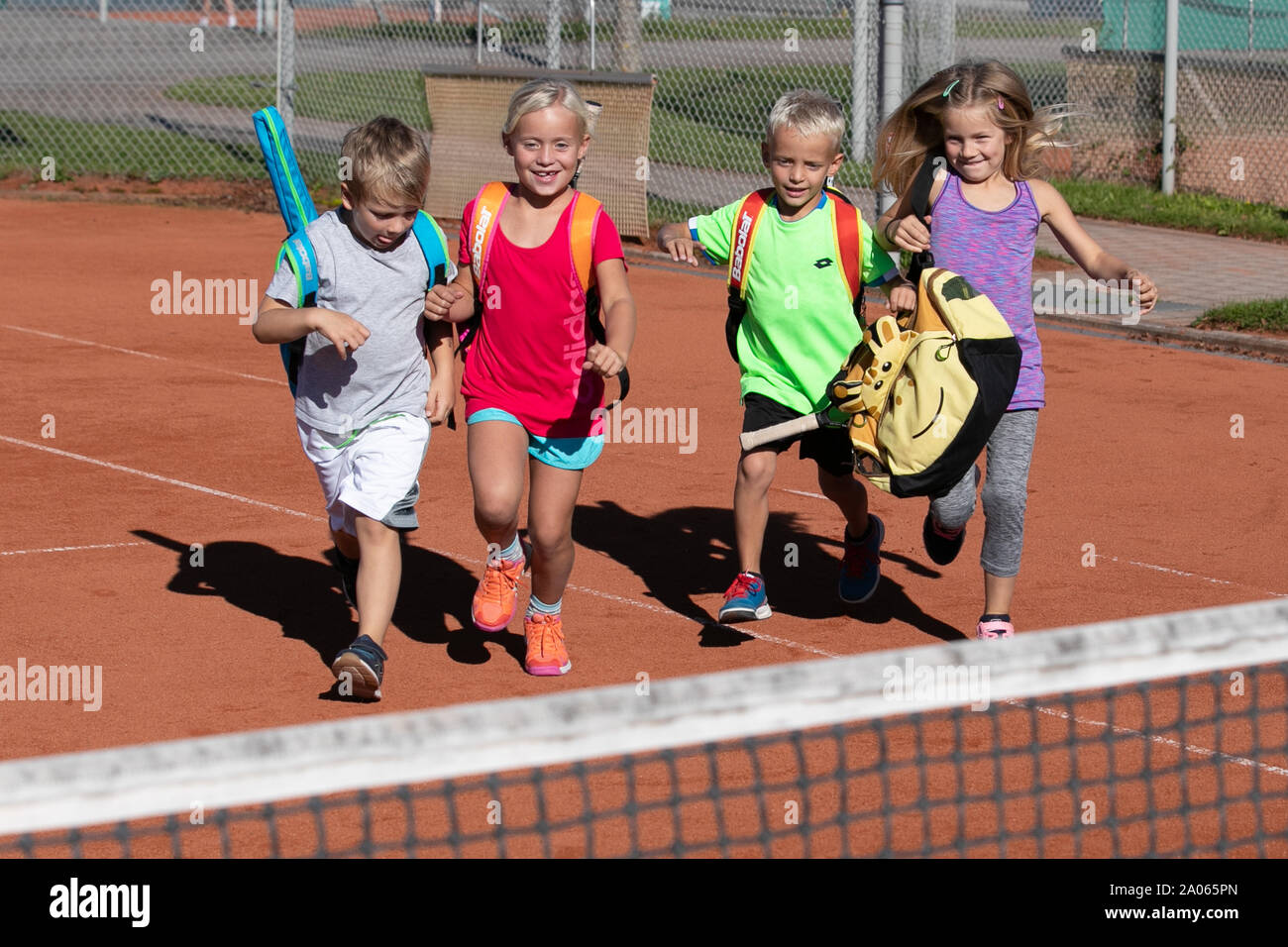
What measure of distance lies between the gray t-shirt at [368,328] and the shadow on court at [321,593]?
3.08ft

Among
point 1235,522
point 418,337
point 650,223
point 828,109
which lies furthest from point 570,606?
point 650,223

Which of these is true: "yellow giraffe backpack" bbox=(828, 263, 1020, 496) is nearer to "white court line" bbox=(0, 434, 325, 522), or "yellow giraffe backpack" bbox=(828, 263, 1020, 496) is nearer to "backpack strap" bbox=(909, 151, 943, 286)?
"backpack strap" bbox=(909, 151, 943, 286)

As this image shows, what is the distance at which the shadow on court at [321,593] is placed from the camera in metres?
6.22

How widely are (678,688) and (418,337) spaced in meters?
2.88

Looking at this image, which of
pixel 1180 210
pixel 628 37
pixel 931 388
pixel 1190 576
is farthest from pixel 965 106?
pixel 628 37

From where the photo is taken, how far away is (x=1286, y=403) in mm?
10188

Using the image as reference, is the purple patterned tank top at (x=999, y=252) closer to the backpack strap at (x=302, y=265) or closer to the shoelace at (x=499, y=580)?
the shoelace at (x=499, y=580)

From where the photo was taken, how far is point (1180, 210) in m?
16.9

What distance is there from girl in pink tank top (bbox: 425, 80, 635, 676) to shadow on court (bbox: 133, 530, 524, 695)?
50 cm

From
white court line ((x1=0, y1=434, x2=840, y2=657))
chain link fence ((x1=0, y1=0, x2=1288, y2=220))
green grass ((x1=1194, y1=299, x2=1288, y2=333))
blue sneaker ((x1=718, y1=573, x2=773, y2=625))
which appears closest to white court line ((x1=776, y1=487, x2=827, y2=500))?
white court line ((x1=0, y1=434, x2=840, y2=657))

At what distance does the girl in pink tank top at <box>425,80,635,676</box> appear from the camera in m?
5.58

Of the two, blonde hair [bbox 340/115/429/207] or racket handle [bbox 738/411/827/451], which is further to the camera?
racket handle [bbox 738/411/827/451]

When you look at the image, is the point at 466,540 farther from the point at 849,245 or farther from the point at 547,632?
the point at 849,245

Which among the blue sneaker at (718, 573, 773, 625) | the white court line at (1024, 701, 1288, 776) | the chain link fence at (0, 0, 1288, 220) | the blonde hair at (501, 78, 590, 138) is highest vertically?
the chain link fence at (0, 0, 1288, 220)
